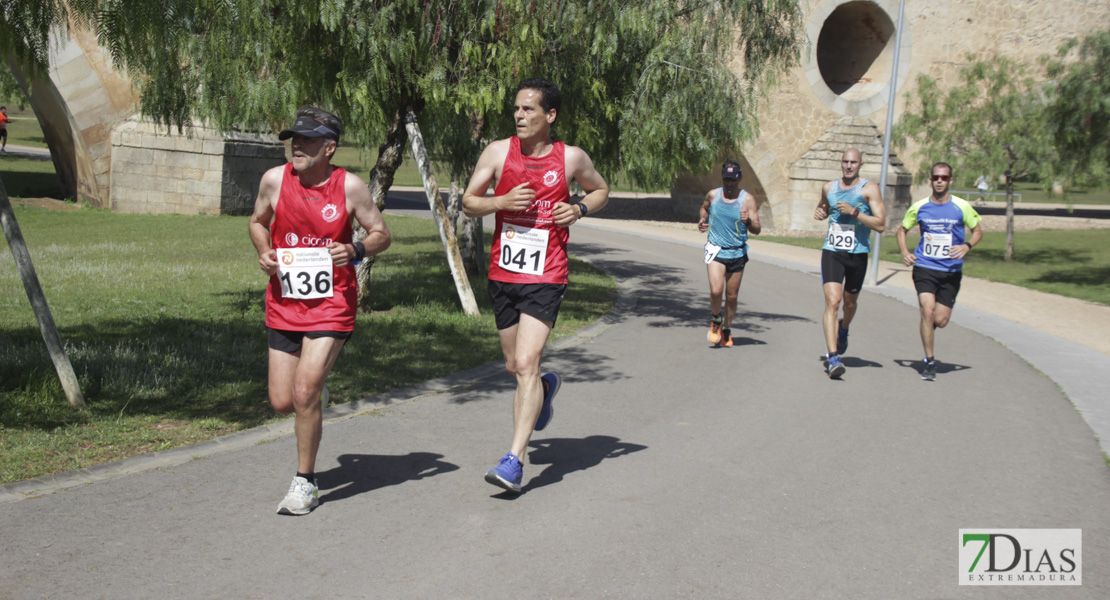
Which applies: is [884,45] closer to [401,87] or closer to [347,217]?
[401,87]

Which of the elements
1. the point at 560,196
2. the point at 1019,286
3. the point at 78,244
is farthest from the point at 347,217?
the point at 1019,286

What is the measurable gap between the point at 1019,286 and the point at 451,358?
1245 centimetres

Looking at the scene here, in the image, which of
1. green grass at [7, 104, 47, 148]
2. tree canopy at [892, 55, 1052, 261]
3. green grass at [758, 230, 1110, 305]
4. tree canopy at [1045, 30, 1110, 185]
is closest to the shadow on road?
green grass at [758, 230, 1110, 305]

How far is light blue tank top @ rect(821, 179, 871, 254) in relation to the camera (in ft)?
28.6

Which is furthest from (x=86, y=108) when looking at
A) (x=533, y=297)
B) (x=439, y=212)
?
(x=533, y=297)

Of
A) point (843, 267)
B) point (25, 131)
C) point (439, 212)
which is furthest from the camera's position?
point (25, 131)

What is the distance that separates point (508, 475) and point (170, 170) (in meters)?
21.6

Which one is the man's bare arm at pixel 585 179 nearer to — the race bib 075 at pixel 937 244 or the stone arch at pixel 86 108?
the race bib 075 at pixel 937 244

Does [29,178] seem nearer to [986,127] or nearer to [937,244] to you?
[986,127]

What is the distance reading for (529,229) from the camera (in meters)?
5.26

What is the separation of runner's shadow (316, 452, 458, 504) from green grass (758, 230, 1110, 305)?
13477mm

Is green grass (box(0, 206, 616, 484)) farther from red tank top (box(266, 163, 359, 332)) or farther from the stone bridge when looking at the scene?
the stone bridge

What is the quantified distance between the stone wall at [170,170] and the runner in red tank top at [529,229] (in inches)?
786

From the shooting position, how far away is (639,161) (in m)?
10.2
